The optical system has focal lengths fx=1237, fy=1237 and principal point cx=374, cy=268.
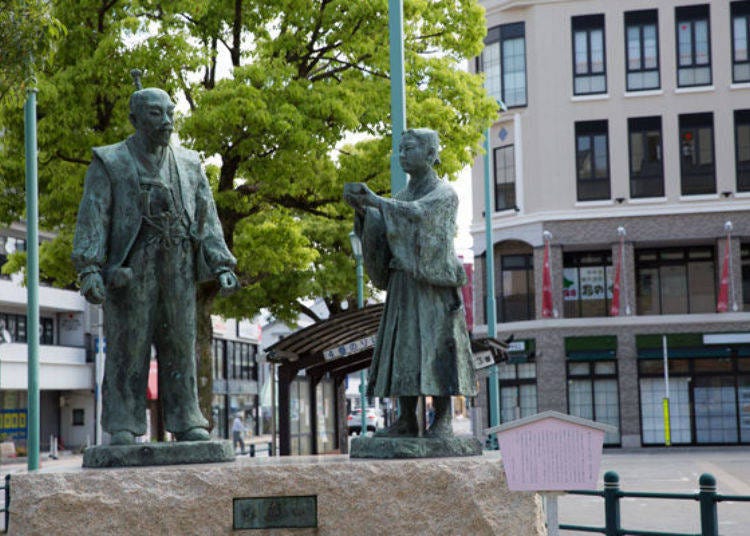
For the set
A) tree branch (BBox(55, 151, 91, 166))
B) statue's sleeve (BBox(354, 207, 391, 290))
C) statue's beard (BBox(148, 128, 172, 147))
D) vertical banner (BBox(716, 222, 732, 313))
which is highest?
tree branch (BBox(55, 151, 91, 166))

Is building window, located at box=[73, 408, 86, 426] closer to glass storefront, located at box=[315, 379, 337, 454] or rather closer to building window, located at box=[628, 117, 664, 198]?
building window, located at box=[628, 117, 664, 198]

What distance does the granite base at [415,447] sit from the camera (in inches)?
309

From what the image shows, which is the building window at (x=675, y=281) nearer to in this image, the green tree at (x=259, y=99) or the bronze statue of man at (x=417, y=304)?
the green tree at (x=259, y=99)

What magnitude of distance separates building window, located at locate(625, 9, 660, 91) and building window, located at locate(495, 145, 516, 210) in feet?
15.5

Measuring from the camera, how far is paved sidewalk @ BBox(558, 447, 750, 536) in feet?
57.9

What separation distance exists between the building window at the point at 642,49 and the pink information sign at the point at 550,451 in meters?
36.3

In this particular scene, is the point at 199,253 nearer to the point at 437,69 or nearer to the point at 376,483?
the point at 376,483

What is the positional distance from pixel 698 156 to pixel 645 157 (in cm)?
171

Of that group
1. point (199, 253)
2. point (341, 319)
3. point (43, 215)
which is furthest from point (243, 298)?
point (199, 253)

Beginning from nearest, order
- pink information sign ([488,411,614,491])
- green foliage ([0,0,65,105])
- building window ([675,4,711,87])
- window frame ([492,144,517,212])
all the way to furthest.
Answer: pink information sign ([488,411,614,491]) → green foliage ([0,0,65,105]) → building window ([675,4,711,87]) → window frame ([492,144,517,212])

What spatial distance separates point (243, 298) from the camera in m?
Answer: 33.7

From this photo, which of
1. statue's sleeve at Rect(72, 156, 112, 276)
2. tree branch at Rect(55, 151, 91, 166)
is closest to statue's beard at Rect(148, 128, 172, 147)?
statue's sleeve at Rect(72, 156, 112, 276)

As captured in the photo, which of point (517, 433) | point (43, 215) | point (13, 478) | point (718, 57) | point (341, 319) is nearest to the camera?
point (517, 433)

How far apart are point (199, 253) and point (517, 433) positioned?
263 centimetres
